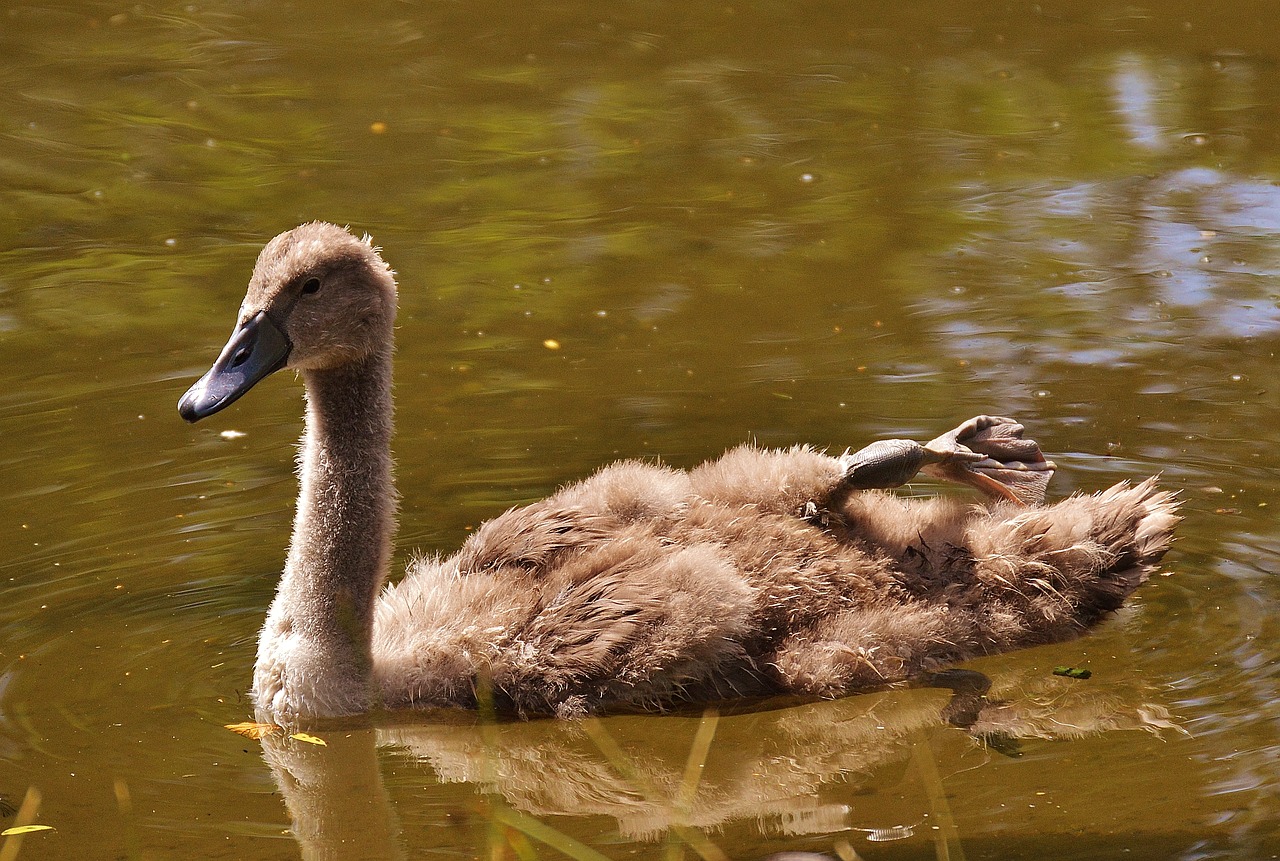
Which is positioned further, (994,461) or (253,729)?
(994,461)

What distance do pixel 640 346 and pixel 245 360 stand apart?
3.13 meters

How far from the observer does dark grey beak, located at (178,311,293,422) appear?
554cm

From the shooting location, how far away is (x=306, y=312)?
5723mm

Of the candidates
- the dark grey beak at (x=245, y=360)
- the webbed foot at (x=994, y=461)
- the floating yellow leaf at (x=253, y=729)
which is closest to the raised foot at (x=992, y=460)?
the webbed foot at (x=994, y=461)

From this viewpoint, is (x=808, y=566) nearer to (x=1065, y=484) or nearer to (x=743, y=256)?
(x=1065, y=484)

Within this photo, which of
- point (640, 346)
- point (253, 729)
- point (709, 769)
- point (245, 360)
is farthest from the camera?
point (640, 346)

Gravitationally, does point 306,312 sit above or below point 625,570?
above

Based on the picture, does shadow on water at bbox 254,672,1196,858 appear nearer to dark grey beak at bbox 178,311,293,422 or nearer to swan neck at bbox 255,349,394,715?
swan neck at bbox 255,349,394,715

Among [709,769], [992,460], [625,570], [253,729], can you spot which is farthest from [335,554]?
[992,460]

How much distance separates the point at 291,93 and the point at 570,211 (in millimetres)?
3308

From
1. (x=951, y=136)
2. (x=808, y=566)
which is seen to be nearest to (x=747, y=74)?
(x=951, y=136)

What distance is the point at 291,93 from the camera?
12781 millimetres

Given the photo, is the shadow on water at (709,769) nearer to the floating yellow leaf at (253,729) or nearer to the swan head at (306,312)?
the floating yellow leaf at (253,729)

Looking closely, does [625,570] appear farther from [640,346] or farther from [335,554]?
[640,346]
